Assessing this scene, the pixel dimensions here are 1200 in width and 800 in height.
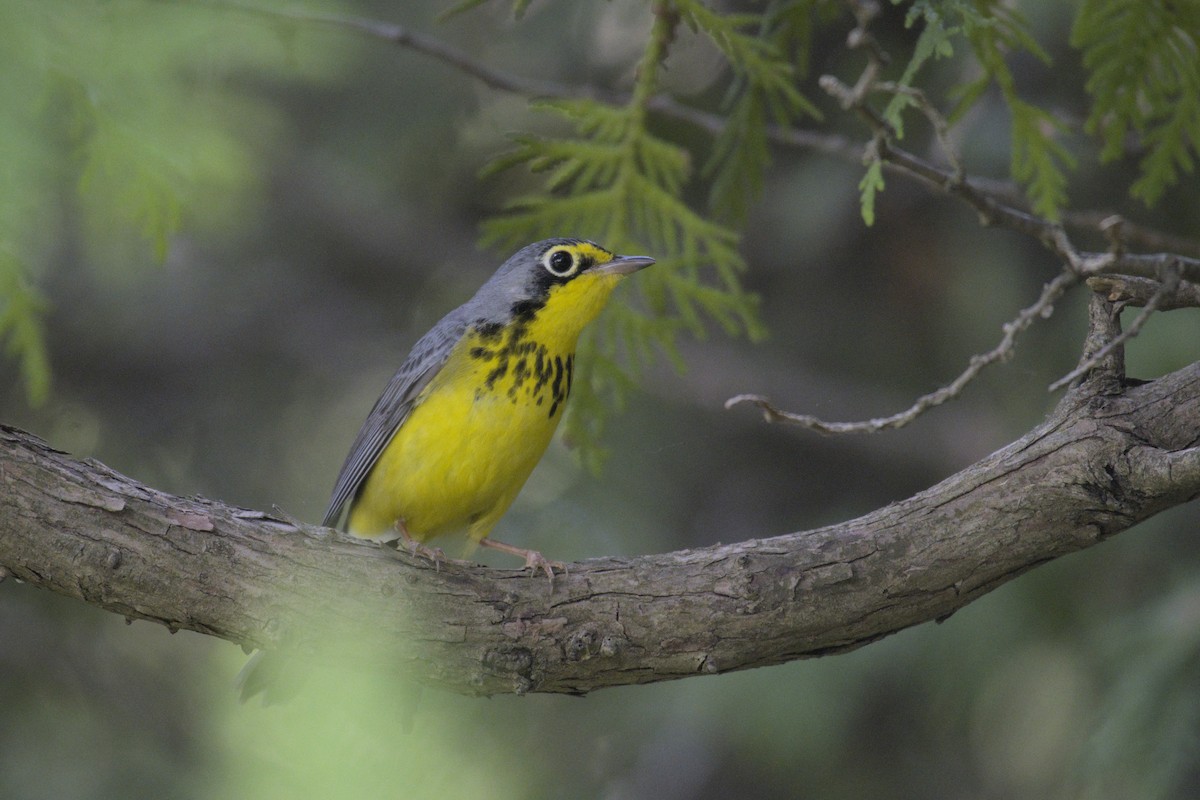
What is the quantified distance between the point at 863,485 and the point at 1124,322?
8.05 feet

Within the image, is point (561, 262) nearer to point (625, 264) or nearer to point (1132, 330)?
point (625, 264)

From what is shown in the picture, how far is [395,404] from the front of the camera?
500cm

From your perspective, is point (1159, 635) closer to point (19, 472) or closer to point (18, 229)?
point (19, 472)

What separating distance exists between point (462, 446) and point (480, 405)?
0.57 feet

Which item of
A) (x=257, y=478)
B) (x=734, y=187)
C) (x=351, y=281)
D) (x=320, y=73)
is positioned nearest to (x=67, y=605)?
(x=257, y=478)

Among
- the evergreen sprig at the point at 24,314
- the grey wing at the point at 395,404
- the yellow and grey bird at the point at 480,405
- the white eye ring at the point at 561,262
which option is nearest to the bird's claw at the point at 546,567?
the yellow and grey bird at the point at 480,405

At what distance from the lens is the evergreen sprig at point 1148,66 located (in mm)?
3809

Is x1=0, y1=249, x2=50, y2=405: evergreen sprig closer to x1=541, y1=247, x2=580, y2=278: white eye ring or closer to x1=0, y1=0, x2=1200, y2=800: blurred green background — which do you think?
x1=0, y1=0, x2=1200, y2=800: blurred green background

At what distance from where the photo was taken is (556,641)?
3545mm

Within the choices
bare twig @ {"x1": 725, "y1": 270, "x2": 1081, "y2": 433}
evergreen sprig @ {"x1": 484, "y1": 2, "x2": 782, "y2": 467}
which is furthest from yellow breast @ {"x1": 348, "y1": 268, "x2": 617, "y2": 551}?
bare twig @ {"x1": 725, "y1": 270, "x2": 1081, "y2": 433}

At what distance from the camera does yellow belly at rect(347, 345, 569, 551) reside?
4.59m

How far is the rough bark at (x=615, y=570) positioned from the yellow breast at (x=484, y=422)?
0.92m

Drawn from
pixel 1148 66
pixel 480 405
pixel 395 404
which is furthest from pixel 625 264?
pixel 1148 66

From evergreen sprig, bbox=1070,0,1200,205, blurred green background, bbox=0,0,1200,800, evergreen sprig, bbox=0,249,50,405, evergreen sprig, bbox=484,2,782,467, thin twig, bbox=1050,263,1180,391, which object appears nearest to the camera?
thin twig, bbox=1050,263,1180,391
